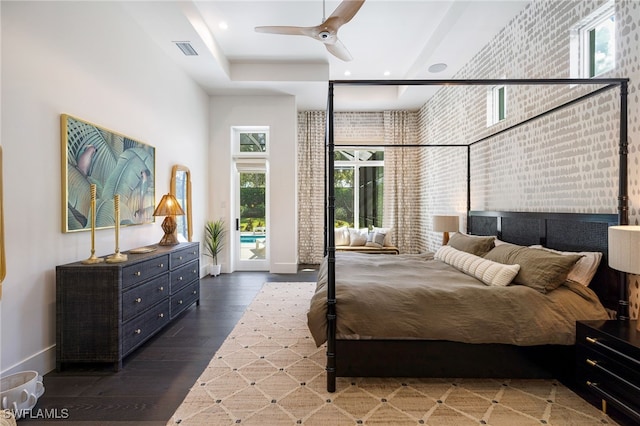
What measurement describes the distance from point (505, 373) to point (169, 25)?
15.7 ft

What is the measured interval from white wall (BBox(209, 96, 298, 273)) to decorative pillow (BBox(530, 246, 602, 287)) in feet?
14.1

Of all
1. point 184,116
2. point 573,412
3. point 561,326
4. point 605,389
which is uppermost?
point 184,116

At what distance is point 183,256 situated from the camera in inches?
142

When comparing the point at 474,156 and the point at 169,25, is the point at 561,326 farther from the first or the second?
the point at 169,25

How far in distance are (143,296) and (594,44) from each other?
14.7 feet

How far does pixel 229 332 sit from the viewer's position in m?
3.15

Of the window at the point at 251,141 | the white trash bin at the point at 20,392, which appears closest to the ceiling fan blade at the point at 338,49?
the window at the point at 251,141

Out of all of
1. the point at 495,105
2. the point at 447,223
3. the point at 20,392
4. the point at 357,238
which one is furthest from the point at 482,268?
the point at 357,238

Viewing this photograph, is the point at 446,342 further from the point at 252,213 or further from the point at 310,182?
the point at 310,182

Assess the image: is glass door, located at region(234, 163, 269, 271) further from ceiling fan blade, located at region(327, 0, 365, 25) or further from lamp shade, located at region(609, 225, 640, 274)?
lamp shade, located at region(609, 225, 640, 274)

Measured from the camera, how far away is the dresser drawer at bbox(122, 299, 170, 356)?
8.13 feet

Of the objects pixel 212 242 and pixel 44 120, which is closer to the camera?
pixel 44 120

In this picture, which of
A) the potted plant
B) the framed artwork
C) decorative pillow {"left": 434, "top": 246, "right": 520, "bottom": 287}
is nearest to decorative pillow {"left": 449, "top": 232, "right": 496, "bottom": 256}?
decorative pillow {"left": 434, "top": 246, "right": 520, "bottom": 287}

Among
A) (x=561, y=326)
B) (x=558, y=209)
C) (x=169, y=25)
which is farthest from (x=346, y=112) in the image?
(x=561, y=326)
